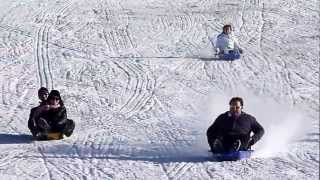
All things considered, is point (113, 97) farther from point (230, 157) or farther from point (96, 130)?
point (230, 157)

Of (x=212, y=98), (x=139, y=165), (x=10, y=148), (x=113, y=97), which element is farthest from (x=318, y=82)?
(x=10, y=148)

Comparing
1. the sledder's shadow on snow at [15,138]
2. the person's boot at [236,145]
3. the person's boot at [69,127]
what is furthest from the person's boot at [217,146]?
the sledder's shadow on snow at [15,138]

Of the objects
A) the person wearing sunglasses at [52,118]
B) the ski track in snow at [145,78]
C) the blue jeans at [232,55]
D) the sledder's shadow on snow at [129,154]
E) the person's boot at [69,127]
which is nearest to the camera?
the ski track in snow at [145,78]

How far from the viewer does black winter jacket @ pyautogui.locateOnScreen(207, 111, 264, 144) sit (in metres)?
11.6

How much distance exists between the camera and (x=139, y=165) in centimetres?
1165

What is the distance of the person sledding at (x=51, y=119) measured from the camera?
1248 cm

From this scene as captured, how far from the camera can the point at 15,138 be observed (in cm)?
1284

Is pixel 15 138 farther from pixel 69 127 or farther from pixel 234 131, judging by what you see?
pixel 234 131

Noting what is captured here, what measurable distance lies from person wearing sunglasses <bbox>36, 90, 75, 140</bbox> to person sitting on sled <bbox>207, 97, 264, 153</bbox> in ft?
7.86

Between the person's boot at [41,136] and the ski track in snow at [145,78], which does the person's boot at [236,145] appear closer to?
the ski track in snow at [145,78]

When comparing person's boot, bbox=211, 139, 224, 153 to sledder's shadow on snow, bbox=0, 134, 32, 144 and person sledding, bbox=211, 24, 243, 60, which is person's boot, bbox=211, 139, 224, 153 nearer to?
sledder's shadow on snow, bbox=0, 134, 32, 144

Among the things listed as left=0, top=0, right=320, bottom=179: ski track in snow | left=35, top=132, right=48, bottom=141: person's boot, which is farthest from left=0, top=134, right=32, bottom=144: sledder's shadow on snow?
left=35, top=132, right=48, bottom=141: person's boot

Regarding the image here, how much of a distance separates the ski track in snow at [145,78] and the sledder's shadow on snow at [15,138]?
0.10ft

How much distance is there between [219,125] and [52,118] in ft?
8.84
